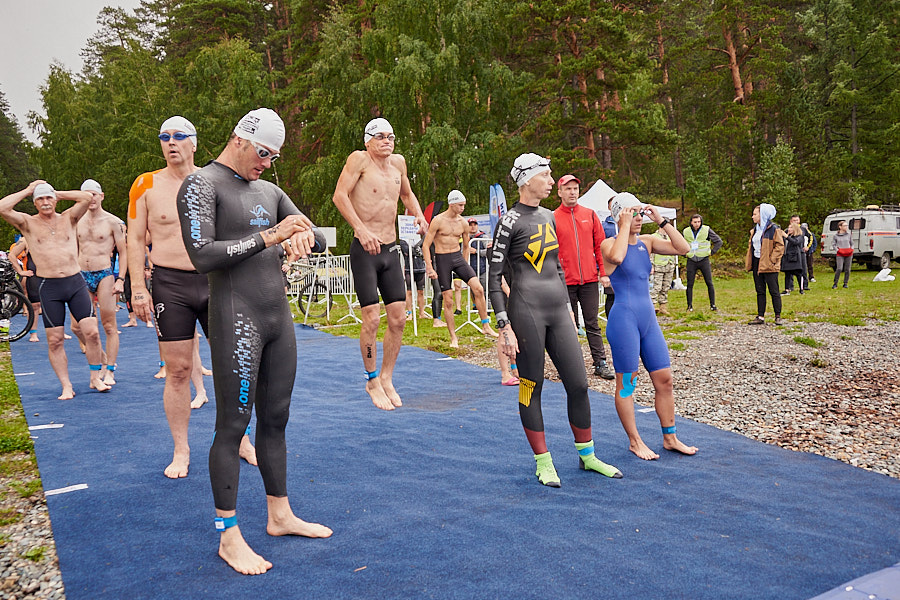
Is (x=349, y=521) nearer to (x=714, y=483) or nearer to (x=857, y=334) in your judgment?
(x=714, y=483)

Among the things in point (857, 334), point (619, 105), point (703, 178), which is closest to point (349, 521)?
point (857, 334)

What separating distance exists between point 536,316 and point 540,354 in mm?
240

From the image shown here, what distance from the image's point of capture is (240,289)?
297 centimetres

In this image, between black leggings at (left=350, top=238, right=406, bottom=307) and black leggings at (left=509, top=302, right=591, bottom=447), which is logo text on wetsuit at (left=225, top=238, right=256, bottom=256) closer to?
black leggings at (left=509, top=302, right=591, bottom=447)

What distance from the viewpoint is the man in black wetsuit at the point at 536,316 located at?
4.02 meters

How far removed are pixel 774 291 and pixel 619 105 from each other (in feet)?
53.7

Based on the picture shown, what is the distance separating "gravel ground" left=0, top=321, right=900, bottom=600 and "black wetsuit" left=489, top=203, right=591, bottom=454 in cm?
184

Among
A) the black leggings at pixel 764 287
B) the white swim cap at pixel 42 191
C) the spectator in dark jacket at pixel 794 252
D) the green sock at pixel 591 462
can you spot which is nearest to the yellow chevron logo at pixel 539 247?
the green sock at pixel 591 462

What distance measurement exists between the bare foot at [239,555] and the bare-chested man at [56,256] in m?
4.60

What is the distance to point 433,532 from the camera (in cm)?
327

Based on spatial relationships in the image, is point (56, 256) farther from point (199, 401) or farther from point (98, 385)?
point (199, 401)

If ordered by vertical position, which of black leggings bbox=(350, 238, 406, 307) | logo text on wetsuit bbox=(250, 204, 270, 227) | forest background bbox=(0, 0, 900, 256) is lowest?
black leggings bbox=(350, 238, 406, 307)

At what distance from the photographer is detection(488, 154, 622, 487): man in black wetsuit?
4.02 meters

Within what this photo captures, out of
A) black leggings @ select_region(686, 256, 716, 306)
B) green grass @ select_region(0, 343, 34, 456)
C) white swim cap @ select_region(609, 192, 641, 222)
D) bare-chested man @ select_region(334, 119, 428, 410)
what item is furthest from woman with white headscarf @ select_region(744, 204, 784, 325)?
green grass @ select_region(0, 343, 34, 456)
